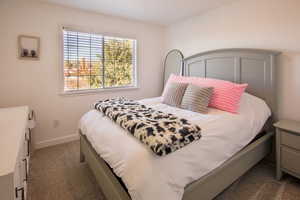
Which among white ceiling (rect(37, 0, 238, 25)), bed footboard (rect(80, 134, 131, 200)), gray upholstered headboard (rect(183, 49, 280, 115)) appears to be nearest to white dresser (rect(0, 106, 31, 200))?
bed footboard (rect(80, 134, 131, 200))

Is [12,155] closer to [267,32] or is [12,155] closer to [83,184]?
[83,184]

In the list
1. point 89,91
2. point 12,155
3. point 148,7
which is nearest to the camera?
point 12,155

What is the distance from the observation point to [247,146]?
5.94ft

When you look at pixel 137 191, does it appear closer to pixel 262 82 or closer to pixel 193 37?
pixel 262 82

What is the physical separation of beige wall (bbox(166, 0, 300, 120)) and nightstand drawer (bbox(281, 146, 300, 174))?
0.51m

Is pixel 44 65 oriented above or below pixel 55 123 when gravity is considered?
above

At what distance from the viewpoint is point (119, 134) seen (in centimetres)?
142

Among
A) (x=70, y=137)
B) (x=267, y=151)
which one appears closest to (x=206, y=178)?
(x=267, y=151)

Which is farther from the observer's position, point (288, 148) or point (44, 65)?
point (44, 65)

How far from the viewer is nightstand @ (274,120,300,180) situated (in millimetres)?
1720

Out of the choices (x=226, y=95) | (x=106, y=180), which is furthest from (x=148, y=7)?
(x=106, y=180)

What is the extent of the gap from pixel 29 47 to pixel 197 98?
2562 millimetres

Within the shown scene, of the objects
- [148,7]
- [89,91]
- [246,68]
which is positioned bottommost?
[89,91]

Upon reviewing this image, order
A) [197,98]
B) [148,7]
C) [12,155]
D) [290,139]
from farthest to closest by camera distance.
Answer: [148,7]
[197,98]
[290,139]
[12,155]
